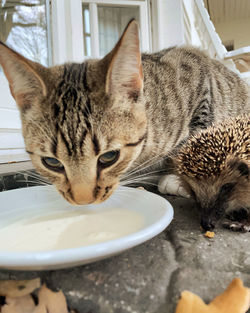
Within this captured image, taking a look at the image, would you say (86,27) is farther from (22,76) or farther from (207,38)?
(207,38)

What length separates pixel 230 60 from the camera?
4.65m

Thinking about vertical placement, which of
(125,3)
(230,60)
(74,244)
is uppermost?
(125,3)

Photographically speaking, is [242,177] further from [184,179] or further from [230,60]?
[230,60]

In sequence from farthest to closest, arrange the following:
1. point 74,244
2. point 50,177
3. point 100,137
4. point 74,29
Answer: point 74,29, point 50,177, point 100,137, point 74,244

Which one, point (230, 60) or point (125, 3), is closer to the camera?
point (125, 3)

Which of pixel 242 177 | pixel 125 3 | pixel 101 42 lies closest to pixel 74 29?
pixel 101 42

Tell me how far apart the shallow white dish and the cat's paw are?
52 cm

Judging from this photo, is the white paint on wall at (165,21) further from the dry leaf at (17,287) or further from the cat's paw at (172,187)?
the dry leaf at (17,287)

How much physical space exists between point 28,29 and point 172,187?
2488 mm

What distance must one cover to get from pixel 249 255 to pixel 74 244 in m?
0.68

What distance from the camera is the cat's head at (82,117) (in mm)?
1195

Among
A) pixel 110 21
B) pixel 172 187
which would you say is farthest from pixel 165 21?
pixel 172 187

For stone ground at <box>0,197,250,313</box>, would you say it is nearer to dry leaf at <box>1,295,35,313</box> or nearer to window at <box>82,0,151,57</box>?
dry leaf at <box>1,295,35,313</box>

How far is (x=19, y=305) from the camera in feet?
2.62
